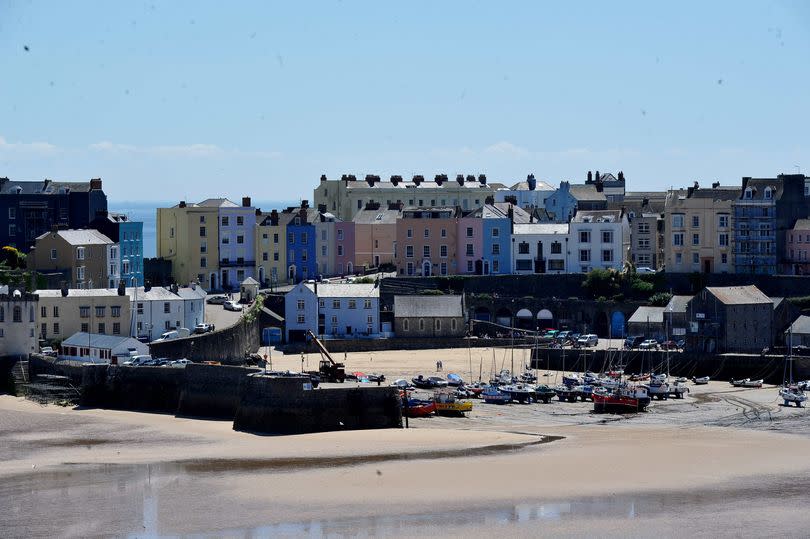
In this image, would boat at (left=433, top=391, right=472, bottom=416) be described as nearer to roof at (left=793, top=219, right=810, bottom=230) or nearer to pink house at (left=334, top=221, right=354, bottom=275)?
roof at (left=793, top=219, right=810, bottom=230)

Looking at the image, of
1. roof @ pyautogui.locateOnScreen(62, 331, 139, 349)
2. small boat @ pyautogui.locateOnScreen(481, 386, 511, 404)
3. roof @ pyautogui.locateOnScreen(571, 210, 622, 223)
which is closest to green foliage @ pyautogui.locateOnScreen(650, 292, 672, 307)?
roof @ pyautogui.locateOnScreen(571, 210, 622, 223)

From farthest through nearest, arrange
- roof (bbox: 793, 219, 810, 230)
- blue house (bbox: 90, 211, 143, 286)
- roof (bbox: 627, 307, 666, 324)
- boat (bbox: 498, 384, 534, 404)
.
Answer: roof (bbox: 793, 219, 810, 230) < blue house (bbox: 90, 211, 143, 286) < roof (bbox: 627, 307, 666, 324) < boat (bbox: 498, 384, 534, 404)

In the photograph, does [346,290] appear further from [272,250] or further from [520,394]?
[520,394]

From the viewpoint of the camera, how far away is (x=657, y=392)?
64375 mm

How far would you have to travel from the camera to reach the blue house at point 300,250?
9444 centimetres

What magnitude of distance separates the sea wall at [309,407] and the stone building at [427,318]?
24.5 metres

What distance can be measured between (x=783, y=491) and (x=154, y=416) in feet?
73.3

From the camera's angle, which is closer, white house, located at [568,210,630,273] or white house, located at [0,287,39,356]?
white house, located at [0,287,39,356]

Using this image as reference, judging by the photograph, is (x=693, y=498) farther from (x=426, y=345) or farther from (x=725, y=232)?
(x=725, y=232)

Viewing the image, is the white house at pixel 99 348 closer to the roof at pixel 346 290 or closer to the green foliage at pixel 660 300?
the roof at pixel 346 290

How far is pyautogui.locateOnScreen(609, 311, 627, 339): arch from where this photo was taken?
81.8 metres

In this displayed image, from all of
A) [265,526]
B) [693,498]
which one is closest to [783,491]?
[693,498]

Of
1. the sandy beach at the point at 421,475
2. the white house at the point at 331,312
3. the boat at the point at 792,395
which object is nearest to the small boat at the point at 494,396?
the sandy beach at the point at 421,475

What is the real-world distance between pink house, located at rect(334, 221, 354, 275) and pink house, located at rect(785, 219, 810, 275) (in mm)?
23461
